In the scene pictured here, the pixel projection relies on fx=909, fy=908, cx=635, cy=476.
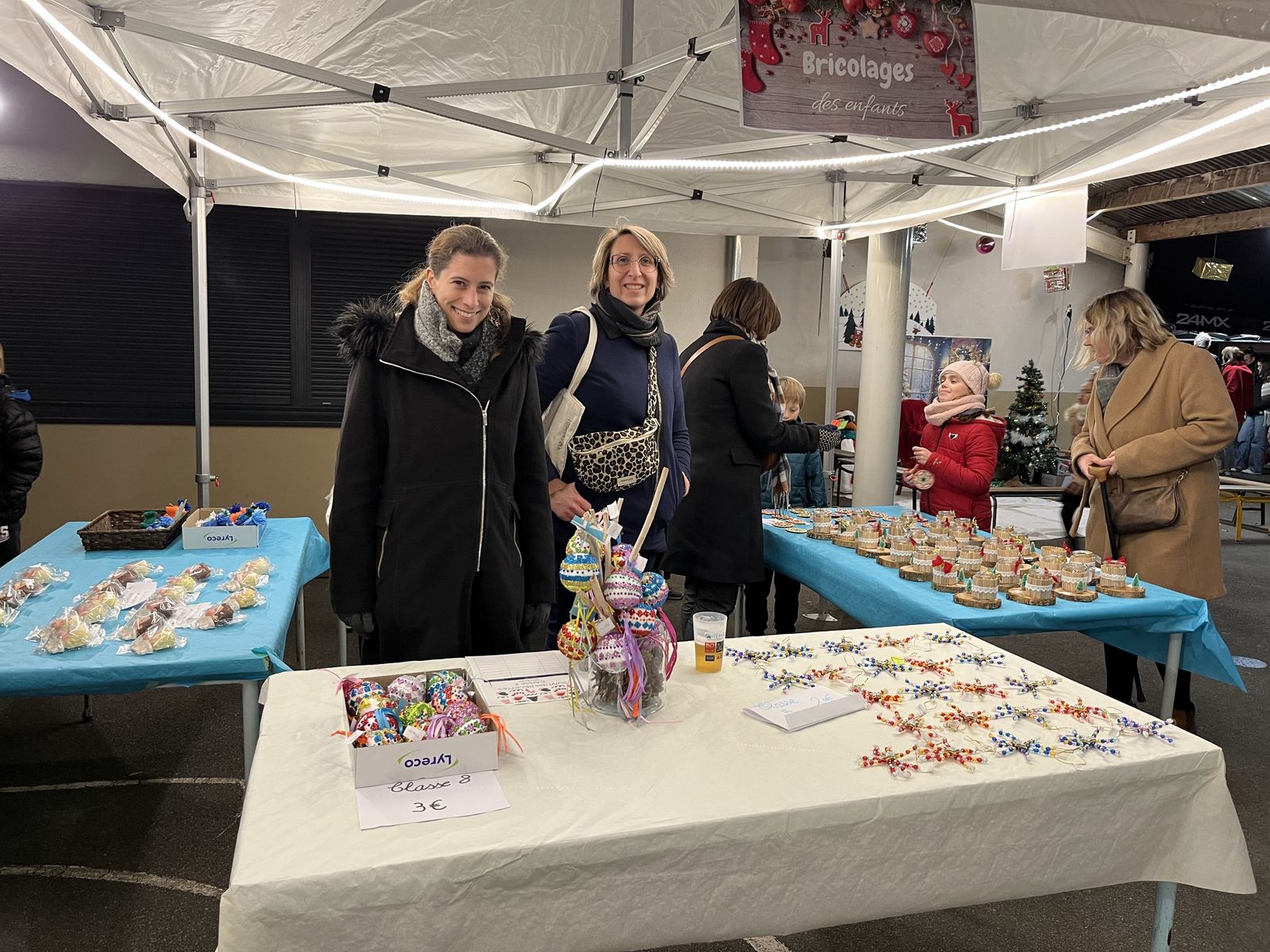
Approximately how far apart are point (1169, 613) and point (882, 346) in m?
3.58

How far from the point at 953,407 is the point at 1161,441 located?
81 centimetres

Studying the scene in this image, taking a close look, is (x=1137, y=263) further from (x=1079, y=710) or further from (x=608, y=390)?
(x=1079, y=710)

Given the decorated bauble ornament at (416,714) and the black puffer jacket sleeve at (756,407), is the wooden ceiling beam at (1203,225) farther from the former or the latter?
the decorated bauble ornament at (416,714)

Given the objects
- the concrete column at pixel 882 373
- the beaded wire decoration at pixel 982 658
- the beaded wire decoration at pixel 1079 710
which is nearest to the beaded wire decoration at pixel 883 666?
the beaded wire decoration at pixel 982 658

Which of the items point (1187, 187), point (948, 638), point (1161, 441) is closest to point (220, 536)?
point (948, 638)

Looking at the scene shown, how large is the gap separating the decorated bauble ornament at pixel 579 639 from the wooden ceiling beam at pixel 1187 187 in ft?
30.1

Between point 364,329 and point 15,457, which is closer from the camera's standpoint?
point 364,329

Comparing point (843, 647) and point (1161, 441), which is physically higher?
point (1161, 441)

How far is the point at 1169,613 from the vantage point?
92.9 inches

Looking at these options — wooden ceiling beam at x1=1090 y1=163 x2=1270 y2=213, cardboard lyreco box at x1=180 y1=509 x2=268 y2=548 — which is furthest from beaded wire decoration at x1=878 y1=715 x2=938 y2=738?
wooden ceiling beam at x1=1090 y1=163 x2=1270 y2=213

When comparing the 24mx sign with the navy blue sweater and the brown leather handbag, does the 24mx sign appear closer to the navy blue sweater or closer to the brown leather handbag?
the brown leather handbag

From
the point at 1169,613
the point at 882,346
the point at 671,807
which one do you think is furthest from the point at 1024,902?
the point at 882,346

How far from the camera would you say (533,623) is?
2049 millimetres

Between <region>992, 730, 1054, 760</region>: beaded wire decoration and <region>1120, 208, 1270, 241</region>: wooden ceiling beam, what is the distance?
1021 centimetres
